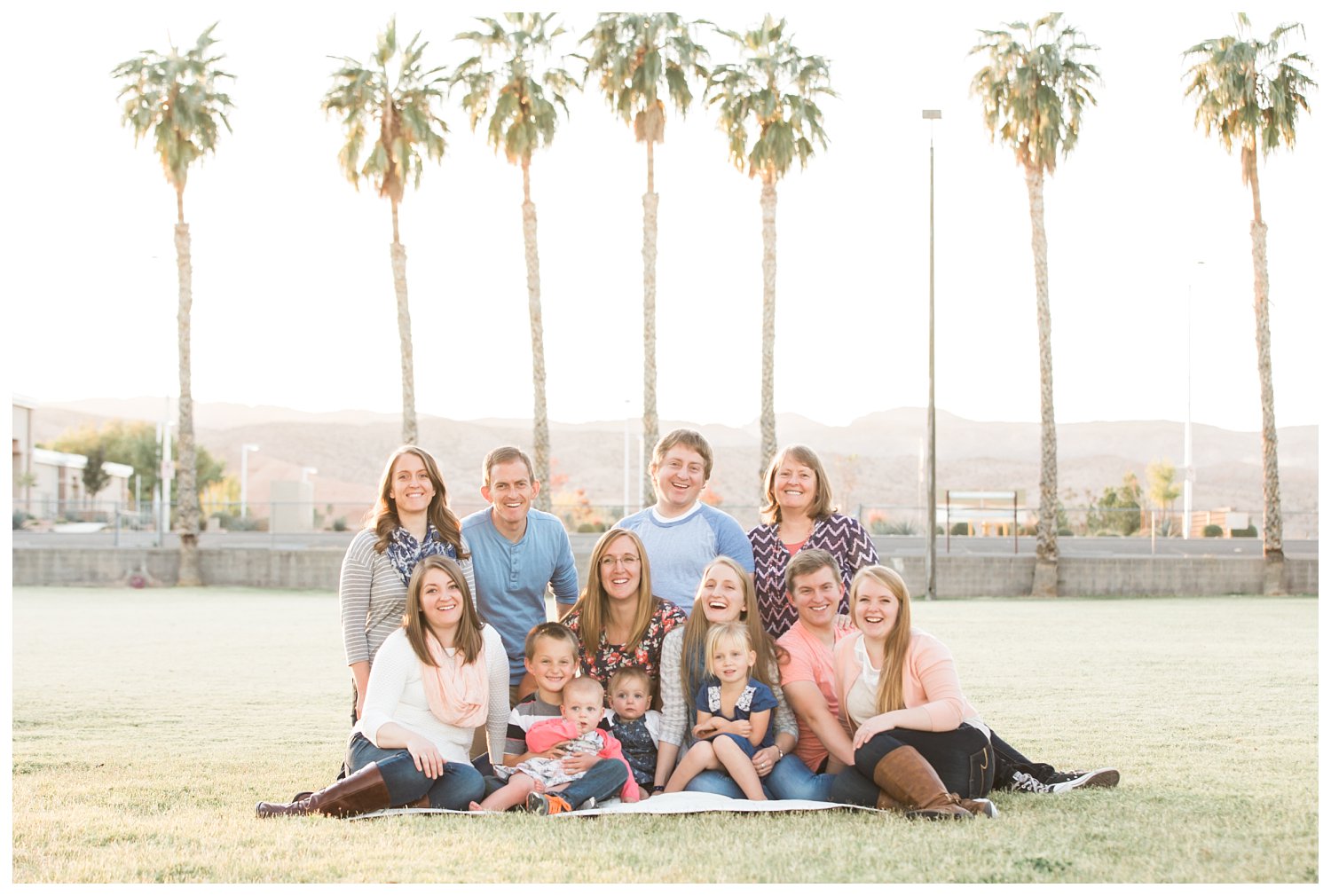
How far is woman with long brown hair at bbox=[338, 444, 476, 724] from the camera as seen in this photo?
5.79 metres

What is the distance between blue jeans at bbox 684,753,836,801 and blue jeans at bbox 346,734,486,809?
0.89 meters

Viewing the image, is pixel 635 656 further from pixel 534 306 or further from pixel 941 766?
pixel 534 306

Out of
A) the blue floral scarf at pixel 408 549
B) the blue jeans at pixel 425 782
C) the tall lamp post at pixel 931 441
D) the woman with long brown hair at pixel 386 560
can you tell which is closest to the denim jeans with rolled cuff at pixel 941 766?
the blue jeans at pixel 425 782

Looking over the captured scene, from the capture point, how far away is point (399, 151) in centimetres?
3025

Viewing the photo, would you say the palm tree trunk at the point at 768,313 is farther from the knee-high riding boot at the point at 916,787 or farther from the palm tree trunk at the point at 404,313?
the knee-high riding boot at the point at 916,787

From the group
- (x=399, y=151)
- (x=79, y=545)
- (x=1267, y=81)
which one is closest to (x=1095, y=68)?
(x=1267, y=81)

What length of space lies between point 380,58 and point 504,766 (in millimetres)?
27086

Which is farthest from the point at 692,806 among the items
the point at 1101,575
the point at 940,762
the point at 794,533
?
the point at 1101,575

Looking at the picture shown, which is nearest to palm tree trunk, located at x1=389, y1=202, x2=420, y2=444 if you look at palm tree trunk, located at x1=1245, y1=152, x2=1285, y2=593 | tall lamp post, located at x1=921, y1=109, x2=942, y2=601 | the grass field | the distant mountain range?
tall lamp post, located at x1=921, y1=109, x2=942, y2=601

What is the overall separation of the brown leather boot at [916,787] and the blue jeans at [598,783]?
3.44ft

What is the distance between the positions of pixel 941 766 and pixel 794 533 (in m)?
1.29

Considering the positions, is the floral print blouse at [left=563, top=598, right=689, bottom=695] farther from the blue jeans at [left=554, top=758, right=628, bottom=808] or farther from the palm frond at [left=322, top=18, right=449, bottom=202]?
the palm frond at [left=322, top=18, right=449, bottom=202]

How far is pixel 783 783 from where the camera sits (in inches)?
221

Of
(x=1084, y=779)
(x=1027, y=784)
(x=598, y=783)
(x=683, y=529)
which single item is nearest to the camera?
(x=598, y=783)
